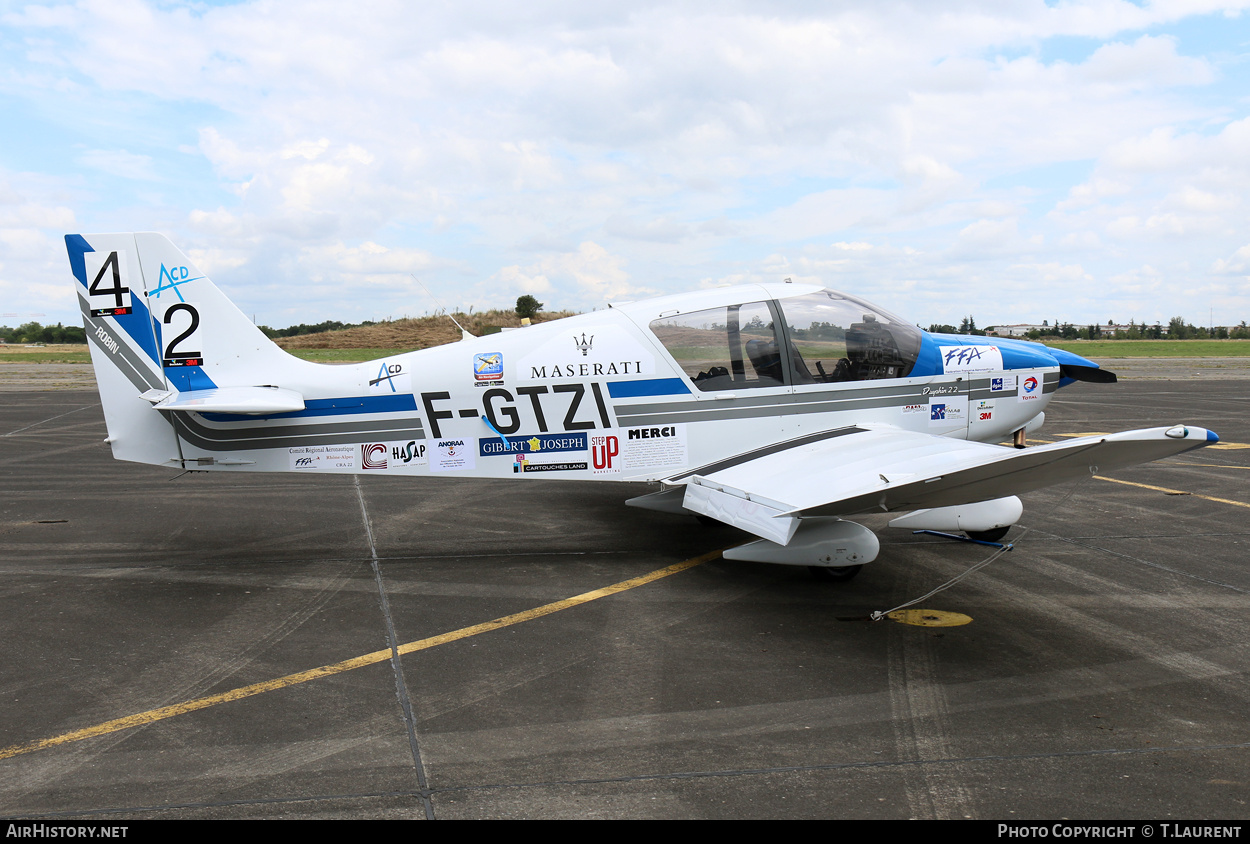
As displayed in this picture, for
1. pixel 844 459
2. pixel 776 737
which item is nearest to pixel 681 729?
pixel 776 737

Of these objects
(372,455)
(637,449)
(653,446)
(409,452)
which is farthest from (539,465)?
(372,455)

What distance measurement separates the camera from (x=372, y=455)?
23.9 ft

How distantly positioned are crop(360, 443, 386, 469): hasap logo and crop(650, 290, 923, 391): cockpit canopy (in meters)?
2.74

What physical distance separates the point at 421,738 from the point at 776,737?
6.10ft

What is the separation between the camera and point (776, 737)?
165 inches

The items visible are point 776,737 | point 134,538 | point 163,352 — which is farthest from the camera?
point 134,538

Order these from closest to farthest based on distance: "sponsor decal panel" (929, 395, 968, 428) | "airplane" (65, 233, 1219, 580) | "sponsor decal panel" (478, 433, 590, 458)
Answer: "airplane" (65, 233, 1219, 580) → "sponsor decal panel" (478, 433, 590, 458) → "sponsor decal panel" (929, 395, 968, 428)

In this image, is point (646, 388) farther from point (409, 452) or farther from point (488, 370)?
point (409, 452)

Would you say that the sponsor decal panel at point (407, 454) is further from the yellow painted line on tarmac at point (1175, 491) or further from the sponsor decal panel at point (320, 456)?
the yellow painted line on tarmac at point (1175, 491)

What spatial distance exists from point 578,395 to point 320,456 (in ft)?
7.83

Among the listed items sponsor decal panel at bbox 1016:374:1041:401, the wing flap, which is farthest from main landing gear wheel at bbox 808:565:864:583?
sponsor decal panel at bbox 1016:374:1041:401

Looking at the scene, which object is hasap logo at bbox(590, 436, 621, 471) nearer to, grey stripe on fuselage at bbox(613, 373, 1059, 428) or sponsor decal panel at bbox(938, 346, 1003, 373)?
grey stripe on fuselage at bbox(613, 373, 1059, 428)

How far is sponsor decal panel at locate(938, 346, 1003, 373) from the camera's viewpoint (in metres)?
8.04
